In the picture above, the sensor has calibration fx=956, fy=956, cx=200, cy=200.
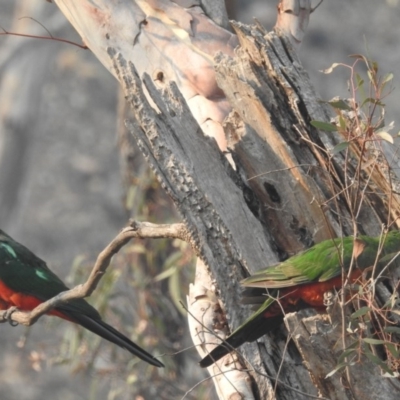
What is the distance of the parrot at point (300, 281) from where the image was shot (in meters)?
3.13

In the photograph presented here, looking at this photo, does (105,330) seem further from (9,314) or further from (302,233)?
(302,233)

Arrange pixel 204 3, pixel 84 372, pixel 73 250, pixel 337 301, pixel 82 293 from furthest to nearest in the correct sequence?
pixel 73 250
pixel 84 372
pixel 204 3
pixel 82 293
pixel 337 301

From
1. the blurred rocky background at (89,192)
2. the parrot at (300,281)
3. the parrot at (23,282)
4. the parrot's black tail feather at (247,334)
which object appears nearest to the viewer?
the parrot at (300,281)

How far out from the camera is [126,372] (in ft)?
23.2

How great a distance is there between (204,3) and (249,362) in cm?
202

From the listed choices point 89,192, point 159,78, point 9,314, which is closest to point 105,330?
point 9,314

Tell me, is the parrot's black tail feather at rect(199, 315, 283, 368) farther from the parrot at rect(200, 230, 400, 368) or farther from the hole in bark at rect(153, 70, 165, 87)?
the hole in bark at rect(153, 70, 165, 87)

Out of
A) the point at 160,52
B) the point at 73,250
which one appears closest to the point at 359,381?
the point at 160,52

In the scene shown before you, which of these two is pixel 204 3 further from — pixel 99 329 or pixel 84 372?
pixel 84 372

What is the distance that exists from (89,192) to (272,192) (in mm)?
9186

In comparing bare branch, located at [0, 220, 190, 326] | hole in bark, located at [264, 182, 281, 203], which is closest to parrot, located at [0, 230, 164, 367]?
bare branch, located at [0, 220, 190, 326]

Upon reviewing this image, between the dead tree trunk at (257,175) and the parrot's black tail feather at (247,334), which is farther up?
the dead tree trunk at (257,175)

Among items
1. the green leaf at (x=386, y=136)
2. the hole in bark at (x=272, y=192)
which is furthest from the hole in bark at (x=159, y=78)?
the green leaf at (x=386, y=136)

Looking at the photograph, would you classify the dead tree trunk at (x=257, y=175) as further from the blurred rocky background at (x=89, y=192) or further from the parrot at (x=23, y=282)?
the blurred rocky background at (x=89, y=192)
